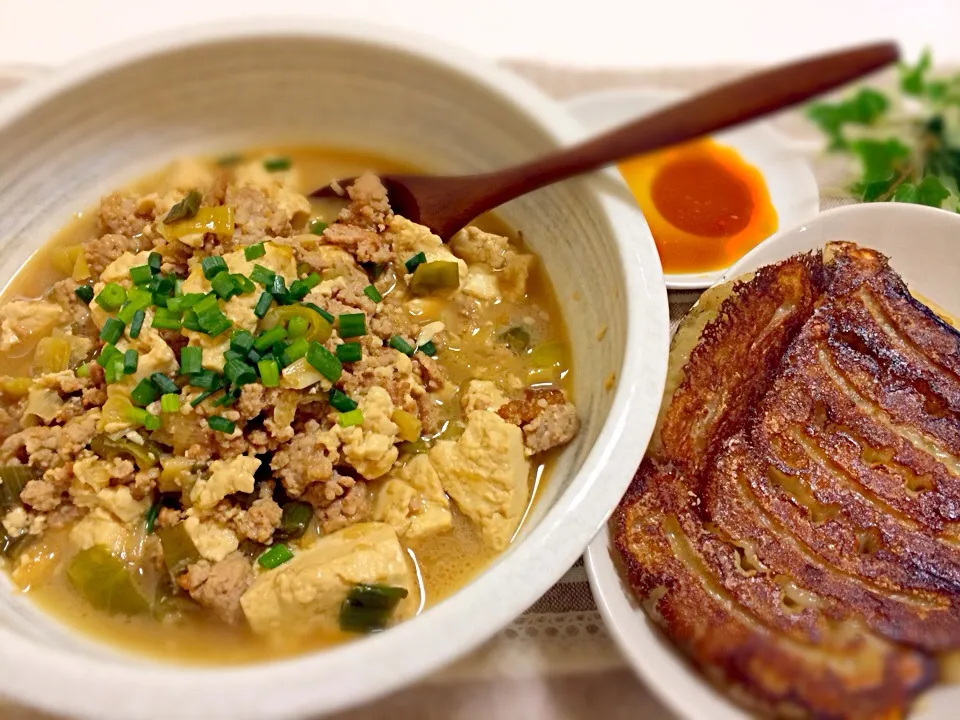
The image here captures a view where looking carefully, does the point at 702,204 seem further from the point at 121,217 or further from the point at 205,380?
the point at 121,217

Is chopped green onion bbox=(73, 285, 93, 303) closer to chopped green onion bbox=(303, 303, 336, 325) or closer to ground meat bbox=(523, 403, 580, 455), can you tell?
chopped green onion bbox=(303, 303, 336, 325)

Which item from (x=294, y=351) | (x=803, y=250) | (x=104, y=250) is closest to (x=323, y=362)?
(x=294, y=351)

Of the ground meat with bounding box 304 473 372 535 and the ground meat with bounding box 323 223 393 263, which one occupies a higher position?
the ground meat with bounding box 323 223 393 263

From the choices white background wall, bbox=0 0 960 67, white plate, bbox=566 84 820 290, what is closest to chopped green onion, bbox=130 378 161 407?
white plate, bbox=566 84 820 290

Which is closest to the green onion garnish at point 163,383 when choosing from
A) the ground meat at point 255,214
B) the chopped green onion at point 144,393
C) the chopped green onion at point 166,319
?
the chopped green onion at point 144,393

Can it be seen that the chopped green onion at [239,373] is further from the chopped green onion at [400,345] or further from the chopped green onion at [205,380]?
the chopped green onion at [400,345]
